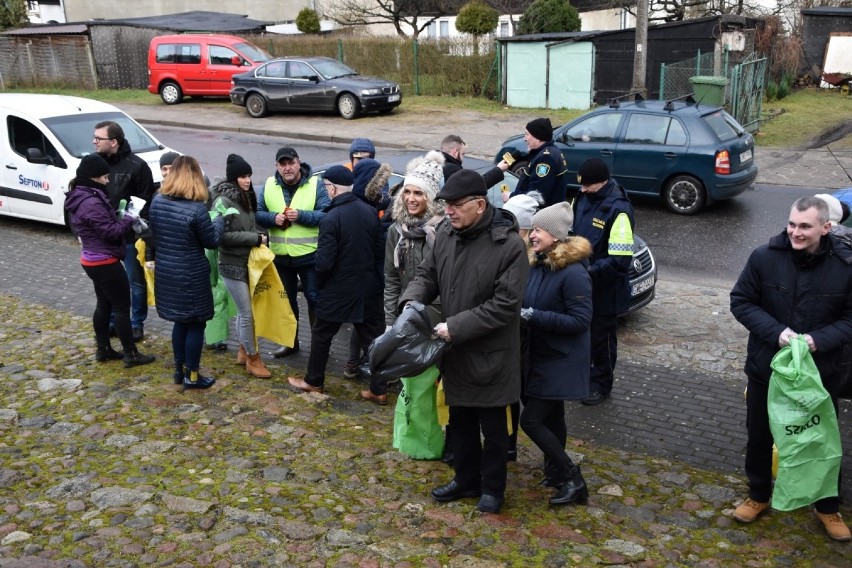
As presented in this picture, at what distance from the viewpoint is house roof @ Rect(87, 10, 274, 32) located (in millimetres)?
31906

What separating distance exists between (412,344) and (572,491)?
4.33ft

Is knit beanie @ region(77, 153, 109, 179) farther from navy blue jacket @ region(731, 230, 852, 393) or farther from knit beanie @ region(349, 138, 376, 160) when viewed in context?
navy blue jacket @ region(731, 230, 852, 393)

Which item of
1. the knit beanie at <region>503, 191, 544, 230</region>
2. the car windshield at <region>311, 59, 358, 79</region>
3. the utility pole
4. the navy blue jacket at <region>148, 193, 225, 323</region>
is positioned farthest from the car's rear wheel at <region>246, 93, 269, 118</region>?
the knit beanie at <region>503, 191, 544, 230</region>

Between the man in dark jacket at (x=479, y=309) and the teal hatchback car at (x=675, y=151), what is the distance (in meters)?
8.26

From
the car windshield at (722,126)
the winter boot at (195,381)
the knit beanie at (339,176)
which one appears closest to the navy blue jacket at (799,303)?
the knit beanie at (339,176)

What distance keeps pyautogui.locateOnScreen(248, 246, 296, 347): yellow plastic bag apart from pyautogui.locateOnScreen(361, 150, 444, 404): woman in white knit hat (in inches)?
50.8

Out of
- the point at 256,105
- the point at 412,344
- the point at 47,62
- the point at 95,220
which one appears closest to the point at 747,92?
the point at 256,105

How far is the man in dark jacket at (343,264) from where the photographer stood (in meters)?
6.14

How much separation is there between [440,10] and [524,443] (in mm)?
37123

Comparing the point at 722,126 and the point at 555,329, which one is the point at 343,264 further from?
the point at 722,126

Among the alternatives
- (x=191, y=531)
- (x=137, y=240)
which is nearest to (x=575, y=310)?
(x=191, y=531)

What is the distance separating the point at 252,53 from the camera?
83.7 ft

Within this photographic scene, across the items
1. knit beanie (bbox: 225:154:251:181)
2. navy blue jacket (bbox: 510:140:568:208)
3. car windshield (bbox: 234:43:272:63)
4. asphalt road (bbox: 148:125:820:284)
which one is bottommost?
asphalt road (bbox: 148:125:820:284)

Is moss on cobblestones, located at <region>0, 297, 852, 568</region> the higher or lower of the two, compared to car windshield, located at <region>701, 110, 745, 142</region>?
lower
